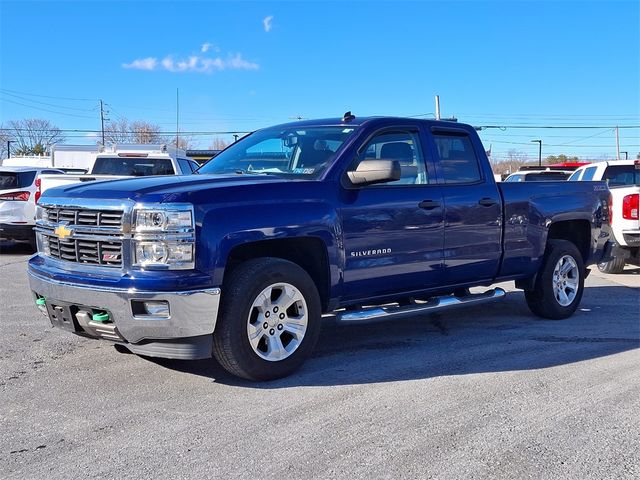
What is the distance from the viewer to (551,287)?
282 inches

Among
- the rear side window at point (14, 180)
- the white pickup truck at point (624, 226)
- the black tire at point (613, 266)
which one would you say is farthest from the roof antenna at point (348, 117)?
the rear side window at point (14, 180)

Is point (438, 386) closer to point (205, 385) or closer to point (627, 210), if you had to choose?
point (205, 385)

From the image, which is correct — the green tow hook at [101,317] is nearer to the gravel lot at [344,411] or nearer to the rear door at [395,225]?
the gravel lot at [344,411]

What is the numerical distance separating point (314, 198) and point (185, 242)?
1.13m

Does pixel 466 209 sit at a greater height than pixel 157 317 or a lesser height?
greater

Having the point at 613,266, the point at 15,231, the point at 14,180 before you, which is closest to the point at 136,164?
the point at 14,180

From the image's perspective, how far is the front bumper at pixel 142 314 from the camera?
4.26 m

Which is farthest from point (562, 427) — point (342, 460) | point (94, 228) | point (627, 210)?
point (627, 210)

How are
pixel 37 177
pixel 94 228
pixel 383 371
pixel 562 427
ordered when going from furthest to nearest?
pixel 37 177 → pixel 383 371 → pixel 94 228 → pixel 562 427

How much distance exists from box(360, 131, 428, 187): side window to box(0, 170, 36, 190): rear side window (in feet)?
32.4

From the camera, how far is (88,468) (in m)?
3.44

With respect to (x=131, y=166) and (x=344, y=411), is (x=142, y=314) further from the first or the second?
(x=131, y=166)

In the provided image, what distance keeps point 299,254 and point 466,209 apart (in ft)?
6.02

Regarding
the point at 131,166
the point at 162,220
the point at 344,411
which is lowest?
the point at 344,411
